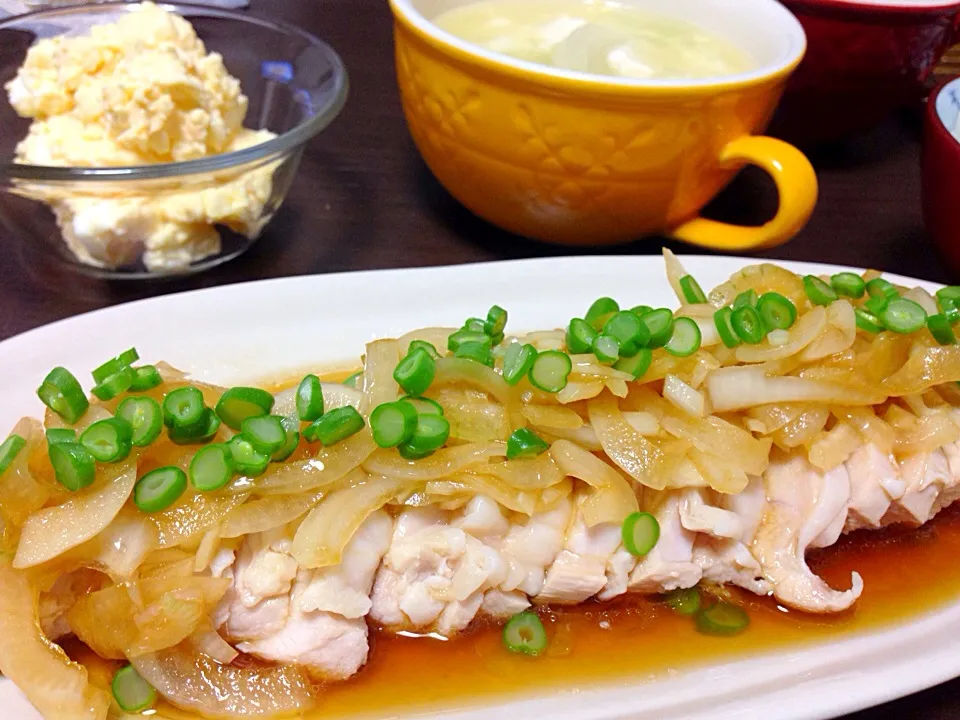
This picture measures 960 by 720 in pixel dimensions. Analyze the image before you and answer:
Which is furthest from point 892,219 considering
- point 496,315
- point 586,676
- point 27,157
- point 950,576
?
point 27,157

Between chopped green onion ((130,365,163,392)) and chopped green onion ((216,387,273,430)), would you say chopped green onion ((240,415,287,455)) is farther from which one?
chopped green onion ((130,365,163,392))

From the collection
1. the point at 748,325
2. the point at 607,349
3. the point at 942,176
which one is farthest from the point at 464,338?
the point at 942,176

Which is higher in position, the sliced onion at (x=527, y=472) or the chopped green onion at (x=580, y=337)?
the chopped green onion at (x=580, y=337)

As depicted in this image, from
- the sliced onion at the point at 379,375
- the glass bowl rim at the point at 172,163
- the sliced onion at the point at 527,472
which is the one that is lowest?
the sliced onion at the point at 527,472

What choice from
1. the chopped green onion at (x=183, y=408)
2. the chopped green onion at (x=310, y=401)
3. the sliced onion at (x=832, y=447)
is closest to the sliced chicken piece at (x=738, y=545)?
the sliced onion at (x=832, y=447)

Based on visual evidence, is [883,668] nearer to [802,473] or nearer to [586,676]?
[802,473]

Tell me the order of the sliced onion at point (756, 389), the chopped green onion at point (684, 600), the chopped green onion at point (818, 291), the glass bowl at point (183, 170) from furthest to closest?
1. the glass bowl at point (183, 170)
2. the chopped green onion at point (818, 291)
3. the chopped green onion at point (684, 600)
4. the sliced onion at point (756, 389)

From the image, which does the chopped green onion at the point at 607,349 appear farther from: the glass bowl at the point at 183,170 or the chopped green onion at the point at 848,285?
the glass bowl at the point at 183,170
